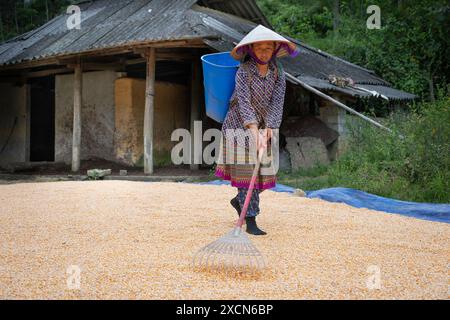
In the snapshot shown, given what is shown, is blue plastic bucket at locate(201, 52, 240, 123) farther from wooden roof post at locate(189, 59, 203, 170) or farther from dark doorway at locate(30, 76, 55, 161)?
dark doorway at locate(30, 76, 55, 161)

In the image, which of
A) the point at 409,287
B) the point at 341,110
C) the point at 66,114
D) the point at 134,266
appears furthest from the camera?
the point at 66,114

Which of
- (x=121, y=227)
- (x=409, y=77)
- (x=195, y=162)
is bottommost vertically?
(x=195, y=162)

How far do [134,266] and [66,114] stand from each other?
9.36 meters

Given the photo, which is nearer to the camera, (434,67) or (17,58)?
(17,58)

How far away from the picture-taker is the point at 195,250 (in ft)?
10.1

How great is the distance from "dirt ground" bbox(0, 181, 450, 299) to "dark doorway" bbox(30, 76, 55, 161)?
9.04 m

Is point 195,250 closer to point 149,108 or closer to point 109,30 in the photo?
point 149,108

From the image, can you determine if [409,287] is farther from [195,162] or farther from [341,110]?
[195,162]

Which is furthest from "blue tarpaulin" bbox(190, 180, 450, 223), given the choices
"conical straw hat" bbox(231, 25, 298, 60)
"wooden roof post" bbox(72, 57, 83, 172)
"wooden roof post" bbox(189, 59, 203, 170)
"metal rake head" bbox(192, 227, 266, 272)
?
"wooden roof post" bbox(72, 57, 83, 172)

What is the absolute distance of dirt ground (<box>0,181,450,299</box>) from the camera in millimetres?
2348

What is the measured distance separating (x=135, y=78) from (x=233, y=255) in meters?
8.31

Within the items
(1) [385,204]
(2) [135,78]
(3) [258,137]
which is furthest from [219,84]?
(2) [135,78]

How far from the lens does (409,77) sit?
12719 mm
